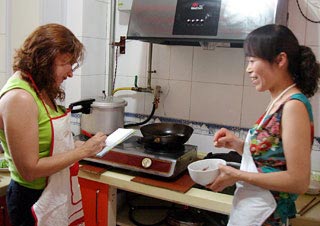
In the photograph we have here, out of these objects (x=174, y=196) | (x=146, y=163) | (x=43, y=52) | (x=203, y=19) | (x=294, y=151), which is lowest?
(x=174, y=196)

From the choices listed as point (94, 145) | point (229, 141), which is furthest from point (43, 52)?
point (229, 141)

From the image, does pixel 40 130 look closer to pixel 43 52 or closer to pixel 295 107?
pixel 43 52

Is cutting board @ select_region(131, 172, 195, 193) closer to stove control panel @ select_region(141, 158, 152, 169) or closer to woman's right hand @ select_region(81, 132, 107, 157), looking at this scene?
stove control panel @ select_region(141, 158, 152, 169)

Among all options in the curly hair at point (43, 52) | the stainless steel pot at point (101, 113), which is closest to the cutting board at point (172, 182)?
the stainless steel pot at point (101, 113)

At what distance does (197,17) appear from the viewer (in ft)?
5.51

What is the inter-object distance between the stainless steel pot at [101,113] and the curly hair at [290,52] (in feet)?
3.54

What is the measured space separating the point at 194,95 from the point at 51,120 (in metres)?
1.03

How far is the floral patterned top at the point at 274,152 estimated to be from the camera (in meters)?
1.02

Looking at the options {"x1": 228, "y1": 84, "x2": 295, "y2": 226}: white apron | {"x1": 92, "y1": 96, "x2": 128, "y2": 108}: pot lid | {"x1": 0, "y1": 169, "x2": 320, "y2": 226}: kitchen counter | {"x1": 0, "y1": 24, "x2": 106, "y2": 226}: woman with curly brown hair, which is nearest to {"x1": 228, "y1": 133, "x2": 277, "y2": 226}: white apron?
{"x1": 228, "y1": 84, "x2": 295, "y2": 226}: white apron

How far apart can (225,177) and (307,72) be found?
38cm

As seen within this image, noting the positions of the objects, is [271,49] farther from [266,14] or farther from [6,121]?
[6,121]

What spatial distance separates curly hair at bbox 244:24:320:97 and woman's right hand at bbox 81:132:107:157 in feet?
2.14

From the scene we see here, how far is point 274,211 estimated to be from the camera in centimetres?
106

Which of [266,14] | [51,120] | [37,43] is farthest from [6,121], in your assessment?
[266,14]
